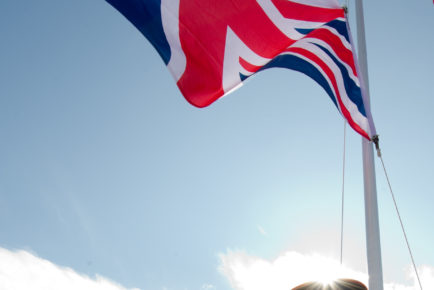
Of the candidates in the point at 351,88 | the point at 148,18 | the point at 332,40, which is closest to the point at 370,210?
the point at 351,88

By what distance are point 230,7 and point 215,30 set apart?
1.40 ft

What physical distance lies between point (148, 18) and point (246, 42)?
1.43 m

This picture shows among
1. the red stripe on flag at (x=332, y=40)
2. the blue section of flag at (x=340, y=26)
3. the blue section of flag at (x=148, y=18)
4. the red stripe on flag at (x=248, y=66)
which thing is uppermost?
the blue section of flag at (x=340, y=26)

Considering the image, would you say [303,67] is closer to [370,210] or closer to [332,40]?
[332,40]

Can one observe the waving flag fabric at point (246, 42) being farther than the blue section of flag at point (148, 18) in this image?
Yes

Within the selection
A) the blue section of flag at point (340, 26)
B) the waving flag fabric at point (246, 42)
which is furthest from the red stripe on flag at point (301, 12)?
the blue section of flag at point (340, 26)

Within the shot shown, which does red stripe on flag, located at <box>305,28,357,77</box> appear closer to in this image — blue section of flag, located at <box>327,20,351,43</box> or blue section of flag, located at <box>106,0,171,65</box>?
blue section of flag, located at <box>327,20,351,43</box>

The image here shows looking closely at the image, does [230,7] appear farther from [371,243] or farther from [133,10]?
[371,243]

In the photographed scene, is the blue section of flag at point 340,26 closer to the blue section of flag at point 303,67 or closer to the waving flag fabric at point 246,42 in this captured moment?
the waving flag fabric at point 246,42

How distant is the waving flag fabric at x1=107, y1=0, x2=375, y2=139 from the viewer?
5.24m

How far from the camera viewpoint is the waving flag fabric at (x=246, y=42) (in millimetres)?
5242

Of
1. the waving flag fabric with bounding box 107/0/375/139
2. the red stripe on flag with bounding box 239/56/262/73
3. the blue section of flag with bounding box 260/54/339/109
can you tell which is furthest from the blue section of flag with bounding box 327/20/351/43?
the red stripe on flag with bounding box 239/56/262/73

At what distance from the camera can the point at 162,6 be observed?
5199 millimetres

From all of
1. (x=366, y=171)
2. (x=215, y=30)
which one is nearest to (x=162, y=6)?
(x=215, y=30)
